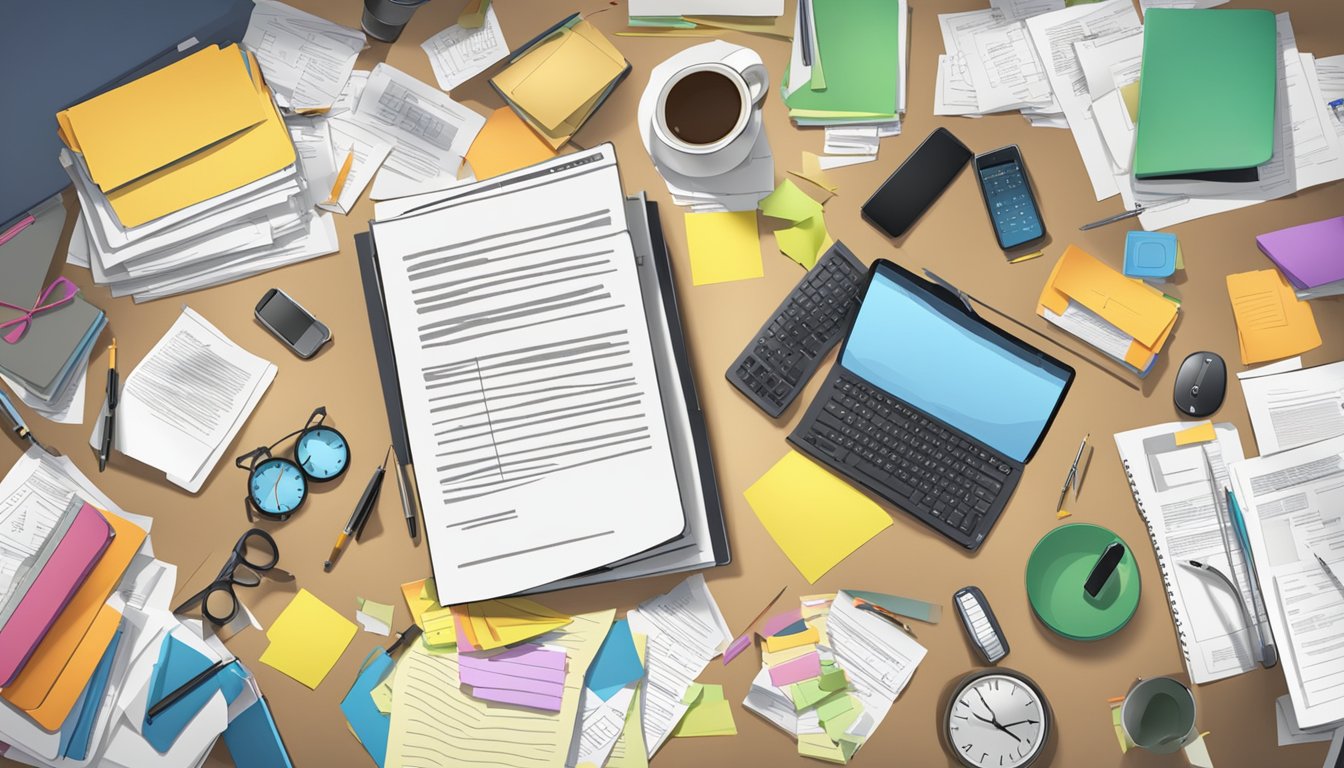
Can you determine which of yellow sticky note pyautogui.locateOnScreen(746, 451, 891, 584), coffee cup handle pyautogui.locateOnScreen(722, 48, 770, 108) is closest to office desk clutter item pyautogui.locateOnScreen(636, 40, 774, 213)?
coffee cup handle pyautogui.locateOnScreen(722, 48, 770, 108)

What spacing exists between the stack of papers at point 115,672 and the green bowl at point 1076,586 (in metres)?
1.09

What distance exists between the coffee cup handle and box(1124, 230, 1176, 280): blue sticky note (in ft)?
1.82

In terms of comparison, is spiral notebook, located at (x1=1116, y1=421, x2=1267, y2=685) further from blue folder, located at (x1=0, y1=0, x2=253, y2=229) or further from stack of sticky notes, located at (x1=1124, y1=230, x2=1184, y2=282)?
blue folder, located at (x1=0, y1=0, x2=253, y2=229)

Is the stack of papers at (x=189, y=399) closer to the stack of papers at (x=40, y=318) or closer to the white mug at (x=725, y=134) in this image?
the stack of papers at (x=40, y=318)

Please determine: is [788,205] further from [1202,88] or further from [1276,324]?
[1276,324]

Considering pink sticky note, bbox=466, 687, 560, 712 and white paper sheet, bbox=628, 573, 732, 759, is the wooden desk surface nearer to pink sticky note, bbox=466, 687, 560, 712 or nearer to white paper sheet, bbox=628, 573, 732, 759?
white paper sheet, bbox=628, 573, 732, 759

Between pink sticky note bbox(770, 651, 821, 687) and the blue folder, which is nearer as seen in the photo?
the blue folder

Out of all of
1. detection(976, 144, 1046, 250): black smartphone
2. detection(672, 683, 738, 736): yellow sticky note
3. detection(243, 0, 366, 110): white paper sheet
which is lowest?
detection(672, 683, 738, 736): yellow sticky note

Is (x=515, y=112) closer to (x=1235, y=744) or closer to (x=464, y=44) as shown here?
(x=464, y=44)

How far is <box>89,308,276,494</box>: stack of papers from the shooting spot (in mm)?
1338

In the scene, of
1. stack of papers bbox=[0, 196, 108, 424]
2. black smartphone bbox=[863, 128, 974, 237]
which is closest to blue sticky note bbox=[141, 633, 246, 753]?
stack of papers bbox=[0, 196, 108, 424]

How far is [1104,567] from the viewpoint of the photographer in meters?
1.26

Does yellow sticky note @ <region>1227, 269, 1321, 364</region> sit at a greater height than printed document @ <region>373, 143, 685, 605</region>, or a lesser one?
lesser

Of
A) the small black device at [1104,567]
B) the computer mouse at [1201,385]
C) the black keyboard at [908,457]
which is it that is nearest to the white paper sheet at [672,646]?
the black keyboard at [908,457]
